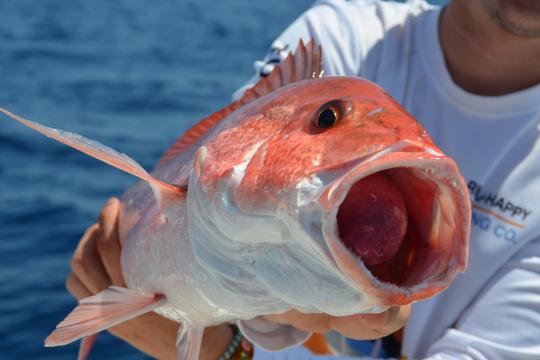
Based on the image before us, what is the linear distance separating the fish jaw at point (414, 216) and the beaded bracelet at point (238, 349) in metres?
1.03

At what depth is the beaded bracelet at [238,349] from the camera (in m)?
2.19

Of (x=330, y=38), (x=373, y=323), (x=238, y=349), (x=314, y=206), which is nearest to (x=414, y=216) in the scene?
(x=314, y=206)

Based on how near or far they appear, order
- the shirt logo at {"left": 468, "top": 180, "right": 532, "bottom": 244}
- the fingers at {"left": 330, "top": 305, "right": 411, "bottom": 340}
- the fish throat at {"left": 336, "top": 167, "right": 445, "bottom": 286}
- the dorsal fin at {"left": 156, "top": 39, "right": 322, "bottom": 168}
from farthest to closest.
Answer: the shirt logo at {"left": 468, "top": 180, "right": 532, "bottom": 244} < the dorsal fin at {"left": 156, "top": 39, "right": 322, "bottom": 168} < the fingers at {"left": 330, "top": 305, "right": 411, "bottom": 340} < the fish throat at {"left": 336, "top": 167, "right": 445, "bottom": 286}

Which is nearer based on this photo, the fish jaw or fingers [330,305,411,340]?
the fish jaw

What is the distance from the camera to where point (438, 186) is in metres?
1.16

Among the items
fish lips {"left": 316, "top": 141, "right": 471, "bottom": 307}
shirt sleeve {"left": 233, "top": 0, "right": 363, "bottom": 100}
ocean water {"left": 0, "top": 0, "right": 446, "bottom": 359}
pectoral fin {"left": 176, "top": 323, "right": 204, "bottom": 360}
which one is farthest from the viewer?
ocean water {"left": 0, "top": 0, "right": 446, "bottom": 359}

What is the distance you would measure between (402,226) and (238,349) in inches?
43.8

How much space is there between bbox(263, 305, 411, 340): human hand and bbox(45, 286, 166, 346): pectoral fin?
319 mm

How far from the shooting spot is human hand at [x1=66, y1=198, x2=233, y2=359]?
219 cm

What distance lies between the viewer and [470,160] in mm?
2582

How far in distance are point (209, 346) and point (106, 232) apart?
45cm

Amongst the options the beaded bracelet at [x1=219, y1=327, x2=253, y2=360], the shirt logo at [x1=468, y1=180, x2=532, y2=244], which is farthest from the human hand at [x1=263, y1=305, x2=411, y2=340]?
the shirt logo at [x1=468, y1=180, x2=532, y2=244]

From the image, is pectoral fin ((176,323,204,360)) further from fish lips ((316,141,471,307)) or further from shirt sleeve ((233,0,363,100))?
shirt sleeve ((233,0,363,100))

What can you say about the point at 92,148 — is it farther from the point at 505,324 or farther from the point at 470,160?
the point at 470,160
